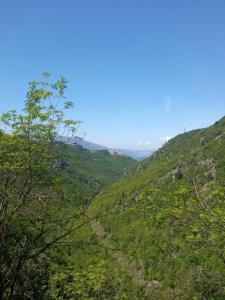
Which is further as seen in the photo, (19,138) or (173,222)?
(173,222)

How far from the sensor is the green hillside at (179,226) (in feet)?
57.0

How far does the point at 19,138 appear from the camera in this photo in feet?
54.2

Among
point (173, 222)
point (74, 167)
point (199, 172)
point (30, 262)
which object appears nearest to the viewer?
point (173, 222)

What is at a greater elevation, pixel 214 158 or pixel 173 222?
pixel 214 158

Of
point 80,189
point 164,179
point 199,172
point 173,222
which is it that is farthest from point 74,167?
point 164,179

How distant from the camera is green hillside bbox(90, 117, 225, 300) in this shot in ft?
57.0

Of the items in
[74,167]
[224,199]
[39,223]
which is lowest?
[39,223]

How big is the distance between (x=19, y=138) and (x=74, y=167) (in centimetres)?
374

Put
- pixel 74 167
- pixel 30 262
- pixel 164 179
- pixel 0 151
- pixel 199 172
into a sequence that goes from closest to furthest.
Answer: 1. pixel 0 151
2. pixel 74 167
3. pixel 30 262
4. pixel 199 172
5. pixel 164 179

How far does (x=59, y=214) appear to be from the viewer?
1852 cm

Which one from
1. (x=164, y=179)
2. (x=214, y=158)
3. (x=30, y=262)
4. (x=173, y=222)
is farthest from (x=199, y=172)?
(x=173, y=222)

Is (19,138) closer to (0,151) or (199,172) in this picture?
(0,151)

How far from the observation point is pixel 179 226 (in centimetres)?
1889

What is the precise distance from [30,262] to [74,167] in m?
11.5
